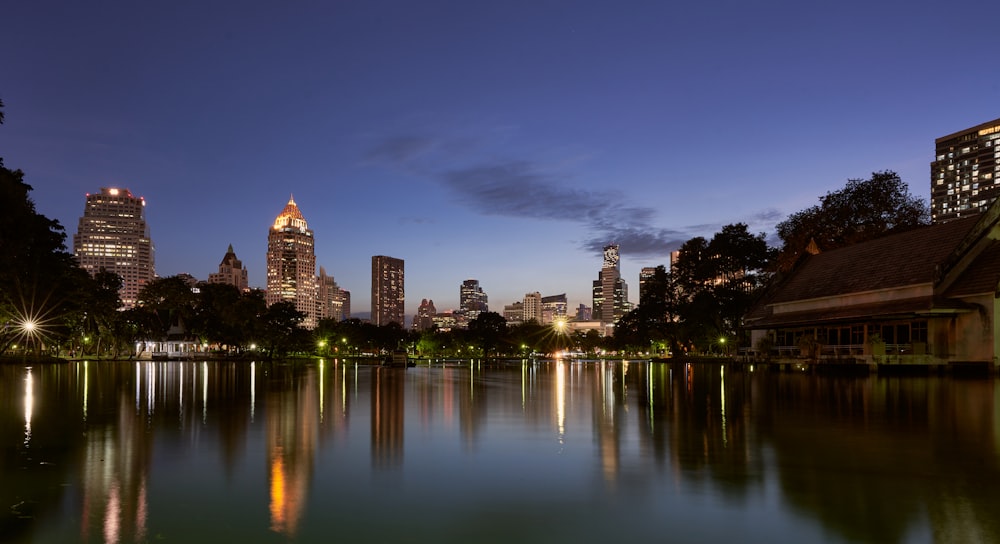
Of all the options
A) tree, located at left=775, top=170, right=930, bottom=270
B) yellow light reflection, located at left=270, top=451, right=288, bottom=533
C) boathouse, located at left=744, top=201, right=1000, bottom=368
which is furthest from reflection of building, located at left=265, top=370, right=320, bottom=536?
tree, located at left=775, top=170, right=930, bottom=270

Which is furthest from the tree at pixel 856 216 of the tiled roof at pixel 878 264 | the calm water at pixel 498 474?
the calm water at pixel 498 474

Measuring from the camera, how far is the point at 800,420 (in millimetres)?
18531

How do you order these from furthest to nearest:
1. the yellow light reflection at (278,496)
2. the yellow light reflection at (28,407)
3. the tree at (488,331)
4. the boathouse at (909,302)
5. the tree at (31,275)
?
1. the tree at (488,331)
2. the boathouse at (909,302)
3. the tree at (31,275)
4. the yellow light reflection at (28,407)
5. the yellow light reflection at (278,496)

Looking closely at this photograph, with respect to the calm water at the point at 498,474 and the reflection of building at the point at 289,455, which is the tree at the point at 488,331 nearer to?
the reflection of building at the point at 289,455

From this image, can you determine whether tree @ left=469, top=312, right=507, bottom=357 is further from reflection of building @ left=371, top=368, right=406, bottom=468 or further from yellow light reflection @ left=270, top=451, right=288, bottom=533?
yellow light reflection @ left=270, top=451, right=288, bottom=533

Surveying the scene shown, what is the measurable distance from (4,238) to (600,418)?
35.3 m

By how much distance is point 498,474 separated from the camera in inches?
446

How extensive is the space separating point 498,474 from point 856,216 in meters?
75.9

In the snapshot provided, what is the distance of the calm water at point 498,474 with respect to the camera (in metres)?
7.96

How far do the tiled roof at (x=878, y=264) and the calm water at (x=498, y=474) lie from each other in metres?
27.4

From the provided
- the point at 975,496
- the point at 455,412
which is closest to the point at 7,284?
the point at 455,412

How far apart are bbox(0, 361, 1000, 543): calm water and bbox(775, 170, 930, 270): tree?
59.8 metres

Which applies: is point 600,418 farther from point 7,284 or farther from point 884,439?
point 7,284

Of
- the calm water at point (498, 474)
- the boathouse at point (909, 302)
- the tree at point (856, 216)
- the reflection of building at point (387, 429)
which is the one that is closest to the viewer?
the calm water at point (498, 474)
